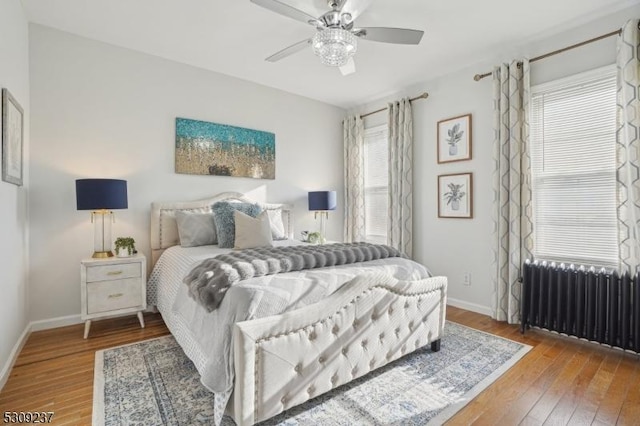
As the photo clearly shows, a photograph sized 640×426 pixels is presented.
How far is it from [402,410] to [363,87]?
3734 millimetres

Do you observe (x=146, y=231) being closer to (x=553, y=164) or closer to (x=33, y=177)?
(x=33, y=177)

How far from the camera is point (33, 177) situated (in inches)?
113

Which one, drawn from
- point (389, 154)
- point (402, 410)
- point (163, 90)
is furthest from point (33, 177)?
point (389, 154)

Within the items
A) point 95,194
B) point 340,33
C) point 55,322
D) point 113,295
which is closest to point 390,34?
point 340,33

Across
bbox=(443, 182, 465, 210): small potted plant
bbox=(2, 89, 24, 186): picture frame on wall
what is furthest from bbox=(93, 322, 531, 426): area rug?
bbox=(443, 182, 465, 210): small potted plant

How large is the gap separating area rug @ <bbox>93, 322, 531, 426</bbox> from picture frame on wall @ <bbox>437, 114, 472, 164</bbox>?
2.04 m

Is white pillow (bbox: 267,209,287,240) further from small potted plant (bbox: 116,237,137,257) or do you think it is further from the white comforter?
small potted plant (bbox: 116,237,137,257)

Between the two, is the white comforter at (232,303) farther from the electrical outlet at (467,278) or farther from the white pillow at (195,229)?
the electrical outlet at (467,278)

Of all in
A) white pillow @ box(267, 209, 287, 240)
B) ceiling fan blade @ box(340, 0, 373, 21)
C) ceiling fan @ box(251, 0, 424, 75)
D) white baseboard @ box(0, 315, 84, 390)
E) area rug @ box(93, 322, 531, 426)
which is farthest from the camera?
white pillow @ box(267, 209, 287, 240)

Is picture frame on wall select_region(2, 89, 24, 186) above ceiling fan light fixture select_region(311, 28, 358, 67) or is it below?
below

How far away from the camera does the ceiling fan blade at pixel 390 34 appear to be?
2.26 m

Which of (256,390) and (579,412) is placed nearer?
(256,390)

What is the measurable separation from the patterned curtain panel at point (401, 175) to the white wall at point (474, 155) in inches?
3.6

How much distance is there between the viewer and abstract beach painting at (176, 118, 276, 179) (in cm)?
364
